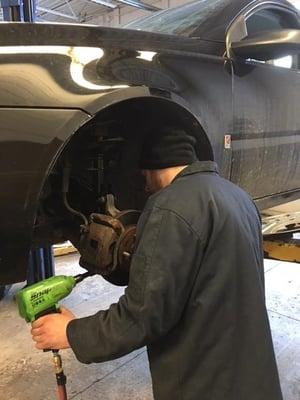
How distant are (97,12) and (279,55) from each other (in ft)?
26.2

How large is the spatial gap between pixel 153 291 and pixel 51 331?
339 mm

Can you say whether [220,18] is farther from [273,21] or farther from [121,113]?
[121,113]

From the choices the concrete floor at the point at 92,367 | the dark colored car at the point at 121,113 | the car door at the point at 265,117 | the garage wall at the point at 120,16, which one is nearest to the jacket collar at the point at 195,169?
the dark colored car at the point at 121,113

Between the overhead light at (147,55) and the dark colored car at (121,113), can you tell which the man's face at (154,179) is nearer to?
the dark colored car at (121,113)

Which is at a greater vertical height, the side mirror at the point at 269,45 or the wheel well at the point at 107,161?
the side mirror at the point at 269,45

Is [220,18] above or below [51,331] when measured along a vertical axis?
above

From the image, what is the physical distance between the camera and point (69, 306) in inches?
114

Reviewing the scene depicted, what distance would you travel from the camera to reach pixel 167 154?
1089mm

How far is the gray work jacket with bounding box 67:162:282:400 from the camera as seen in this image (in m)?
0.93

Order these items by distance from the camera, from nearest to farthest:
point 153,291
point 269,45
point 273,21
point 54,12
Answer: point 153,291 < point 269,45 < point 273,21 < point 54,12

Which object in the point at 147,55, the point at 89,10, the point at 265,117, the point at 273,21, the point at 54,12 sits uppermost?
the point at 89,10

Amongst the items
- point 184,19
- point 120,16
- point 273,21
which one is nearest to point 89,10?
point 120,16

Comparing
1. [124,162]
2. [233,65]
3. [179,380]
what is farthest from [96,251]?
[233,65]

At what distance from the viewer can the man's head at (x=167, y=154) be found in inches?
42.9
